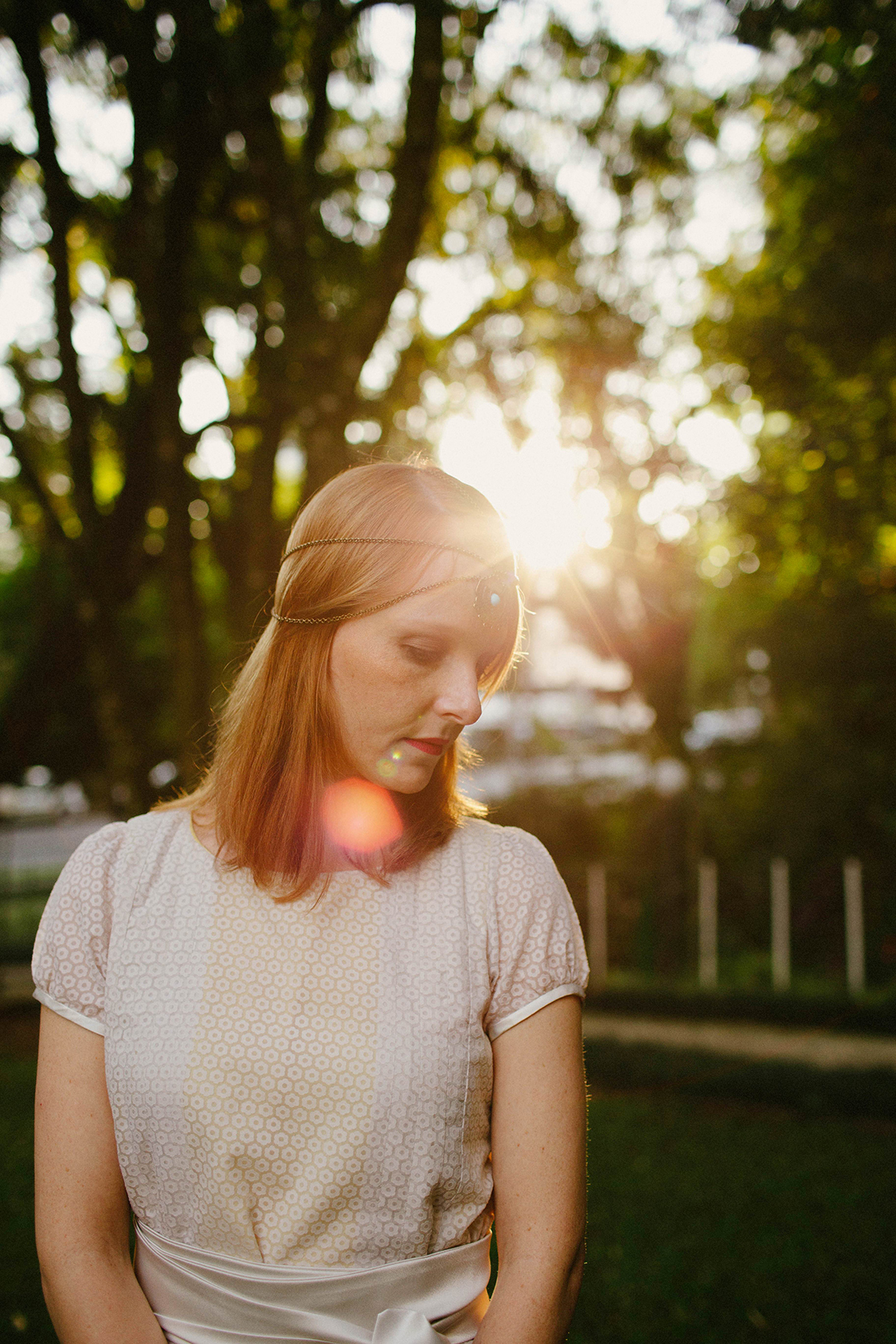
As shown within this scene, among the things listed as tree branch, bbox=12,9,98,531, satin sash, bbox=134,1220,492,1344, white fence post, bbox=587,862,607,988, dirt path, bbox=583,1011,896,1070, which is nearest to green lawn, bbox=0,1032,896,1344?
dirt path, bbox=583,1011,896,1070

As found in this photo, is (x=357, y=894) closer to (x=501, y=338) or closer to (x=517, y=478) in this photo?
(x=517, y=478)

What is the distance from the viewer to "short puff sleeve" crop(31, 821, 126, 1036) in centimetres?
147

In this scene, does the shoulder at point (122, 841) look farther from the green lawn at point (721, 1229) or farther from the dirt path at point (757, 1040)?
the dirt path at point (757, 1040)

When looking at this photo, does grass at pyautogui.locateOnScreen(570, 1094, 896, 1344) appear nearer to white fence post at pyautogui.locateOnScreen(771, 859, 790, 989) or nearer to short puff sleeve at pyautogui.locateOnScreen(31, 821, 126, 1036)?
white fence post at pyautogui.locateOnScreen(771, 859, 790, 989)

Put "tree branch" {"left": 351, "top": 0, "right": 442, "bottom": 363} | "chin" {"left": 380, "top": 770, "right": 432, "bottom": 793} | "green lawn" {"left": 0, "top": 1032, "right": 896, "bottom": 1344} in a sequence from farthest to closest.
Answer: "tree branch" {"left": 351, "top": 0, "right": 442, "bottom": 363} → "green lawn" {"left": 0, "top": 1032, "right": 896, "bottom": 1344} → "chin" {"left": 380, "top": 770, "right": 432, "bottom": 793}

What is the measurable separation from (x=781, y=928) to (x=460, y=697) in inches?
326

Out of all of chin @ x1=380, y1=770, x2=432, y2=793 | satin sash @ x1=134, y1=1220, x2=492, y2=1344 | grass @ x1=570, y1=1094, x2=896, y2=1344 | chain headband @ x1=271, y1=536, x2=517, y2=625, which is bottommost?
grass @ x1=570, y1=1094, x2=896, y2=1344

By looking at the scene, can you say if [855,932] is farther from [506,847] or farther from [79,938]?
[79,938]

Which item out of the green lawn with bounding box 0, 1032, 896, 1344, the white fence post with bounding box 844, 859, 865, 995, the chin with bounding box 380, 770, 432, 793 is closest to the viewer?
the chin with bounding box 380, 770, 432, 793

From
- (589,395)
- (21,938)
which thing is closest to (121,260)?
(589,395)

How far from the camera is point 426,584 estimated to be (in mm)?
1515

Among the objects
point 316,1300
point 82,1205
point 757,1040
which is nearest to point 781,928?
point 757,1040

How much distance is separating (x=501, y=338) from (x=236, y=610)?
14.3ft

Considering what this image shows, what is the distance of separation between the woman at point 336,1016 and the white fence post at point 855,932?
752cm
